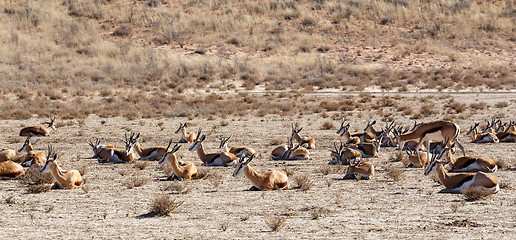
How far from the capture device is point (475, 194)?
10570 mm

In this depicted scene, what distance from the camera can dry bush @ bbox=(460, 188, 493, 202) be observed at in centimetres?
1059

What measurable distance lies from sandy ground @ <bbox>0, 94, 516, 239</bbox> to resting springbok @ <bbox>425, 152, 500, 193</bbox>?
235mm

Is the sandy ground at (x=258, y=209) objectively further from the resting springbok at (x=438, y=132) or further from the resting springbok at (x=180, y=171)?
the resting springbok at (x=438, y=132)

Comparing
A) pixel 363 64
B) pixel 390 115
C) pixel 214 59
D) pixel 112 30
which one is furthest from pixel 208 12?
pixel 390 115

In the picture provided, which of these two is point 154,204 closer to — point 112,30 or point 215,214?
point 215,214

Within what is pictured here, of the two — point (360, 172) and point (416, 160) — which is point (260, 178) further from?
point (416, 160)

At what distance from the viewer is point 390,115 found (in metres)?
29.1

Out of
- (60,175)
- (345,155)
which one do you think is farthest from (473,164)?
(60,175)

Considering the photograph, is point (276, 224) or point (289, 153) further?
point (289, 153)

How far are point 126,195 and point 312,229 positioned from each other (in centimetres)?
419

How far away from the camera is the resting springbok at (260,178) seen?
463 inches

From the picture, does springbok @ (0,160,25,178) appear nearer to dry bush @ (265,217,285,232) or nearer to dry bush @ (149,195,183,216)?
dry bush @ (149,195,183,216)

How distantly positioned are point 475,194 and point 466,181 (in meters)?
0.62

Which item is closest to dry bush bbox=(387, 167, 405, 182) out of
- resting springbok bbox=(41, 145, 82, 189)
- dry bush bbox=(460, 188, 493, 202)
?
dry bush bbox=(460, 188, 493, 202)
